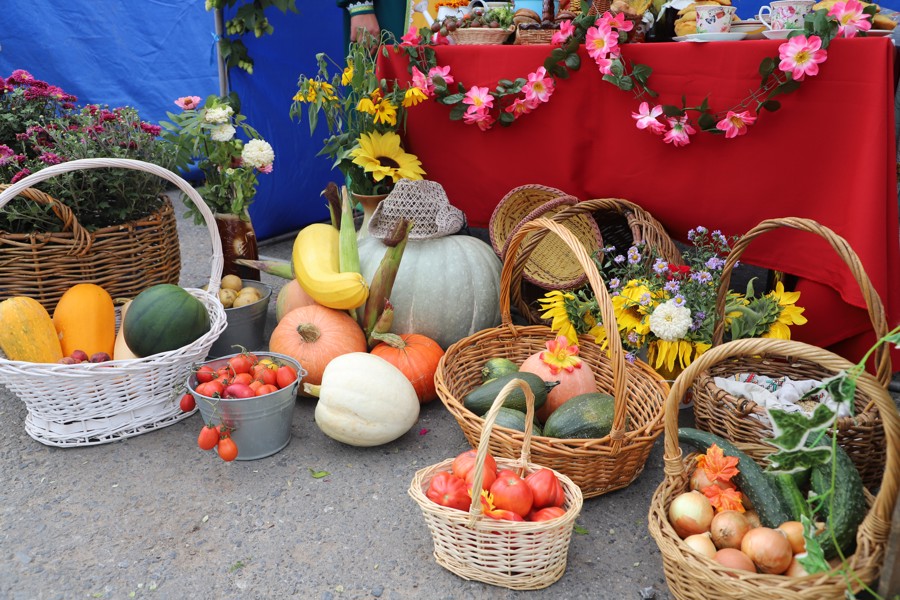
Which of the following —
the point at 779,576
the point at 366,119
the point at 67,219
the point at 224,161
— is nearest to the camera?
the point at 779,576

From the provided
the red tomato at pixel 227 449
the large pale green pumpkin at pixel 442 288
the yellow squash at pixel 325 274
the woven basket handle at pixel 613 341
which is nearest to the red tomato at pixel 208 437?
the red tomato at pixel 227 449

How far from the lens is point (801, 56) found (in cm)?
223

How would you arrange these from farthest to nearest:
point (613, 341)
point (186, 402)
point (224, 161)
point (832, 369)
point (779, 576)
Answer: point (224, 161) < point (186, 402) < point (613, 341) < point (832, 369) < point (779, 576)

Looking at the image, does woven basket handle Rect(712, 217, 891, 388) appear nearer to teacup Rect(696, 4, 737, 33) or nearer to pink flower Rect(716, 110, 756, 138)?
pink flower Rect(716, 110, 756, 138)

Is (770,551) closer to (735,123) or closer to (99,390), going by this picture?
(735,123)

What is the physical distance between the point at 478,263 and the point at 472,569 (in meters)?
1.47

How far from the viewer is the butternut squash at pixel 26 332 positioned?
224 centimetres

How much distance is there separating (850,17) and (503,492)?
191 centimetres

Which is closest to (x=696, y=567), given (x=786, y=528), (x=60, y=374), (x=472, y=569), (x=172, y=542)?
(x=786, y=528)

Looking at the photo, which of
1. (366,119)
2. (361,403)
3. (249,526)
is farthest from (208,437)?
(366,119)

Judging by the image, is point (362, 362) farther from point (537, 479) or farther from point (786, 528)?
point (786, 528)

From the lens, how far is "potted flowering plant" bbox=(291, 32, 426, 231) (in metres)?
3.29

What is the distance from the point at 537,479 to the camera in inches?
66.6

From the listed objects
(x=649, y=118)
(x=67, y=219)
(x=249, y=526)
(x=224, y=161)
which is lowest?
(x=249, y=526)
